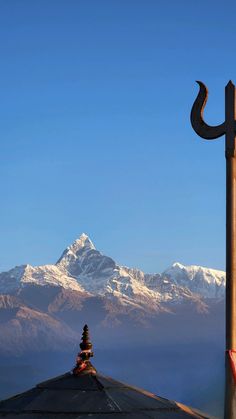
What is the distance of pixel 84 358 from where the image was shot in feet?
45.3

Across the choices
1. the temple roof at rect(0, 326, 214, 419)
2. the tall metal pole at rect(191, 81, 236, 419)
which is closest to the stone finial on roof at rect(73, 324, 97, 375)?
the temple roof at rect(0, 326, 214, 419)

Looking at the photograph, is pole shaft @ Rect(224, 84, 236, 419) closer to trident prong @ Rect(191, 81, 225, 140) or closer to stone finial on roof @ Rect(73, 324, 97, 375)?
trident prong @ Rect(191, 81, 225, 140)

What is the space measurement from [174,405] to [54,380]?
178cm

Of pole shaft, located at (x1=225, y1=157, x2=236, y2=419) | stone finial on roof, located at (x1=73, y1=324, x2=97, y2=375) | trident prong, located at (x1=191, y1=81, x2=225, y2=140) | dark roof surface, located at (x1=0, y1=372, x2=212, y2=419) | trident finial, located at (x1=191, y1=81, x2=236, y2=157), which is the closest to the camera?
pole shaft, located at (x1=225, y1=157, x2=236, y2=419)

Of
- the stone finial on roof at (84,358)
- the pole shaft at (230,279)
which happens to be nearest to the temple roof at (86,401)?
the stone finial on roof at (84,358)

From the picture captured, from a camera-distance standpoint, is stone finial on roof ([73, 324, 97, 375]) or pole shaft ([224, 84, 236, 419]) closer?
pole shaft ([224, 84, 236, 419])

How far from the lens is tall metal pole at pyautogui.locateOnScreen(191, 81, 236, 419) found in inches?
440

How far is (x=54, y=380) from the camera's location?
44.5 feet

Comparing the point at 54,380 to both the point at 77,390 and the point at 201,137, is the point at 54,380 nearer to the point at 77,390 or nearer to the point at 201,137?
the point at 77,390

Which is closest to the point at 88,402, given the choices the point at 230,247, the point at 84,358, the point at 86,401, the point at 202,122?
the point at 86,401

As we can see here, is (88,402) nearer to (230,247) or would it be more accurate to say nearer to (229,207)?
(230,247)

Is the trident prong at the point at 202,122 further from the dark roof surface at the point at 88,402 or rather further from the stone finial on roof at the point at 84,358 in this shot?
the dark roof surface at the point at 88,402

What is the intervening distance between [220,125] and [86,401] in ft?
13.6

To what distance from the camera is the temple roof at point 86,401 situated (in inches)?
491
